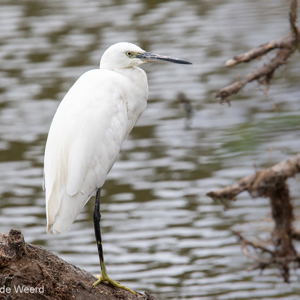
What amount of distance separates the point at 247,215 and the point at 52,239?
180 cm

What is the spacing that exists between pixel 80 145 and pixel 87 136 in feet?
0.21

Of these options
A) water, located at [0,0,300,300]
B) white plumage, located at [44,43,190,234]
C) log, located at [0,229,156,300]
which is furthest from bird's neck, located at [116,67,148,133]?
log, located at [0,229,156,300]

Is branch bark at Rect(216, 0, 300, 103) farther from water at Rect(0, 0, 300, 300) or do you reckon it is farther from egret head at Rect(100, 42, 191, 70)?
egret head at Rect(100, 42, 191, 70)

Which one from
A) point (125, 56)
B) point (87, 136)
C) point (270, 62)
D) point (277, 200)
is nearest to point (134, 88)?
point (125, 56)

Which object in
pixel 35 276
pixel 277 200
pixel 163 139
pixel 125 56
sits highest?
pixel 125 56

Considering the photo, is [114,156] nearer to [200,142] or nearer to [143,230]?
[143,230]

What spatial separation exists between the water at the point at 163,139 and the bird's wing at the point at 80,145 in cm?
71

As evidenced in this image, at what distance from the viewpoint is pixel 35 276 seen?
129 inches

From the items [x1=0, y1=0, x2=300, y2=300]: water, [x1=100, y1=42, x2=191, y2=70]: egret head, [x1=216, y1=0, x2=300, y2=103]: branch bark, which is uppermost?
[x1=100, y1=42, x2=191, y2=70]: egret head

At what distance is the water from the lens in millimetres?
5930

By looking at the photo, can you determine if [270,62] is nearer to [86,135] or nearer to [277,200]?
[277,200]

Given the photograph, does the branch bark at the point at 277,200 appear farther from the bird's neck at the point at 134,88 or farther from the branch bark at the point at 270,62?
→ the bird's neck at the point at 134,88

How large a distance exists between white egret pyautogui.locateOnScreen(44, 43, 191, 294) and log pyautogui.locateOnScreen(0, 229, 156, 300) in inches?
8.0

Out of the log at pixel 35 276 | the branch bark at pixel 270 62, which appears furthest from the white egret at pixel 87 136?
the branch bark at pixel 270 62
